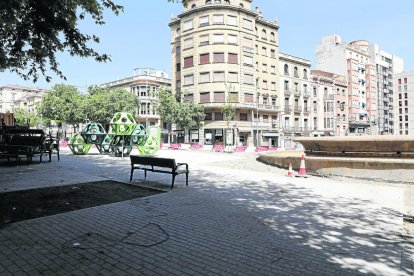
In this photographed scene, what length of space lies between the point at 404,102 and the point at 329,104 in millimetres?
47513

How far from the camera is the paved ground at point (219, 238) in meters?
3.63

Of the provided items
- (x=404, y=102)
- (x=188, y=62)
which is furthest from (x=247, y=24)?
(x=404, y=102)

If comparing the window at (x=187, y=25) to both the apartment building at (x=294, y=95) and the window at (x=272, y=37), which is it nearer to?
the window at (x=272, y=37)

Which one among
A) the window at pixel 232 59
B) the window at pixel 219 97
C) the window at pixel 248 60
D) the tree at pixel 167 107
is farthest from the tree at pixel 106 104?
the window at pixel 248 60

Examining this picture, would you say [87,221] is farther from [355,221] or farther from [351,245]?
[355,221]

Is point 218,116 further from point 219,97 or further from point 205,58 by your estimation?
point 205,58

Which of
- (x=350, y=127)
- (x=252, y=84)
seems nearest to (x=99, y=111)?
(x=252, y=84)

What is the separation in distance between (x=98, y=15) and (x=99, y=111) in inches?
1587

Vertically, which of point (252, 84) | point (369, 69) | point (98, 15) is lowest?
point (98, 15)

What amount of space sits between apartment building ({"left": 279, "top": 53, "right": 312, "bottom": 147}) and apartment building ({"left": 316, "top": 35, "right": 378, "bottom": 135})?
16.1 meters

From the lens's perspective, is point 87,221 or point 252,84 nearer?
point 87,221

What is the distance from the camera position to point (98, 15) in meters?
10.1

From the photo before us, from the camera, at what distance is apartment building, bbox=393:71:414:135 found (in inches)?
3573

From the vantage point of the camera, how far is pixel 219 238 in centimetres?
467
